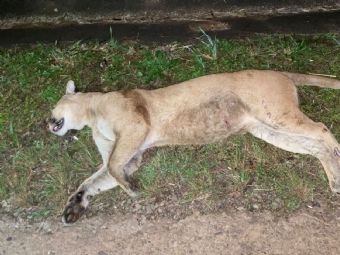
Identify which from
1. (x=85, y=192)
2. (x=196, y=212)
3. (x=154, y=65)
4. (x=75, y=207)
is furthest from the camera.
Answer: (x=154, y=65)

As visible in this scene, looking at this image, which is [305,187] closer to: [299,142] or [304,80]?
[299,142]

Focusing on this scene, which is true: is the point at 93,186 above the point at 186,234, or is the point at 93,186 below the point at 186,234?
above

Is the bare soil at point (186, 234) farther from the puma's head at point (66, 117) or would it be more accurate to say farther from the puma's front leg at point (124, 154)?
the puma's head at point (66, 117)

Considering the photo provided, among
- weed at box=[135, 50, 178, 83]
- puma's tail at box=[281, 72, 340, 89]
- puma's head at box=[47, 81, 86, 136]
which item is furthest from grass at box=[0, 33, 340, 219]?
puma's tail at box=[281, 72, 340, 89]

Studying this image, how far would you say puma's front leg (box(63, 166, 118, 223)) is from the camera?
4371 mm

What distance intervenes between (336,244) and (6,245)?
11.4 ft

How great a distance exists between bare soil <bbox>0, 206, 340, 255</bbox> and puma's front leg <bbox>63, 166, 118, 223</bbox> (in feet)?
0.41

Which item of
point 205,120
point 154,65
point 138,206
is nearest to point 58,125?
point 138,206

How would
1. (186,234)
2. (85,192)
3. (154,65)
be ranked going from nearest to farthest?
(186,234), (85,192), (154,65)

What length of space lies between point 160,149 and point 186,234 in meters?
1.18

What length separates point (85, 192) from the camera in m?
4.53

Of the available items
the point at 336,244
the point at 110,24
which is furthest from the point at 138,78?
the point at 336,244

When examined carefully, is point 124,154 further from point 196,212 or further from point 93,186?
point 196,212

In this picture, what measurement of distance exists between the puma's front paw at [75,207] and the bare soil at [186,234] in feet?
0.30
